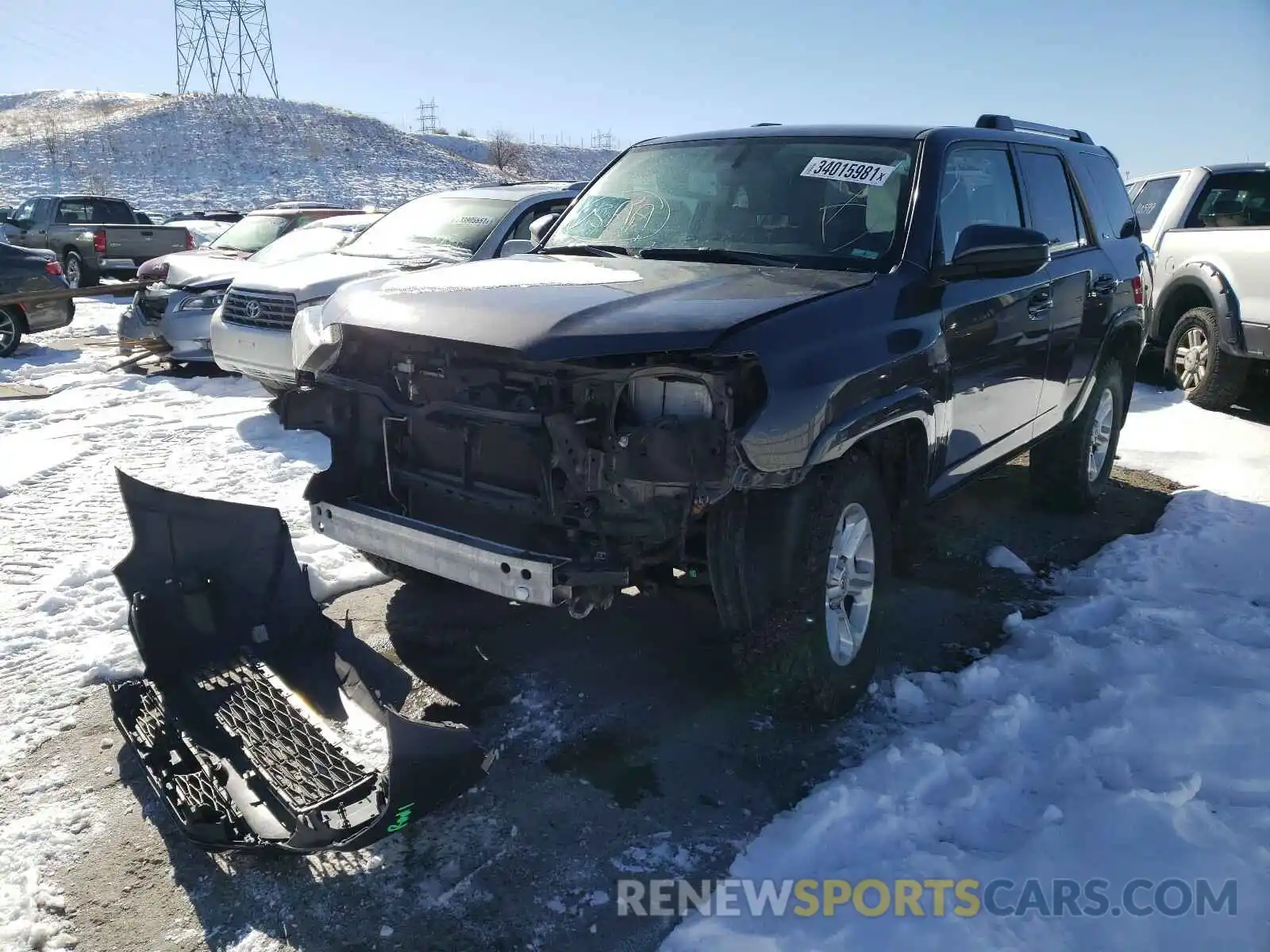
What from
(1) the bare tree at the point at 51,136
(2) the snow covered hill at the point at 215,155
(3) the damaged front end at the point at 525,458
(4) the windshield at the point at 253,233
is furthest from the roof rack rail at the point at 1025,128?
(1) the bare tree at the point at 51,136

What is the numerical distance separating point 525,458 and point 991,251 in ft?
6.39

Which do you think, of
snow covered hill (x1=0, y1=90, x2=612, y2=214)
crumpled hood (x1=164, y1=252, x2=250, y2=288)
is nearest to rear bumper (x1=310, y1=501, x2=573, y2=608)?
crumpled hood (x1=164, y1=252, x2=250, y2=288)

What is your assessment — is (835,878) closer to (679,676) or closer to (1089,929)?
(1089,929)

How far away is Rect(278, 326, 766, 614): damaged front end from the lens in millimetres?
2818

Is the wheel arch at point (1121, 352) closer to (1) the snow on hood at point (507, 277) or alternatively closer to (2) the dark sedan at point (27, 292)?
(1) the snow on hood at point (507, 277)

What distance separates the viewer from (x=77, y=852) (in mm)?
2777

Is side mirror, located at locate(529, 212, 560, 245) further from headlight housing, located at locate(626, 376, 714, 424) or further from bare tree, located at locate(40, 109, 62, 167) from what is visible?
bare tree, located at locate(40, 109, 62, 167)

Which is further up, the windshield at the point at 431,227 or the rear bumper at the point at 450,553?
the windshield at the point at 431,227

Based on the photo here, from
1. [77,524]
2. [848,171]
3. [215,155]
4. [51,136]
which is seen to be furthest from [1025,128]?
[51,136]

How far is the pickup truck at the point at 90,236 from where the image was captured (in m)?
18.2

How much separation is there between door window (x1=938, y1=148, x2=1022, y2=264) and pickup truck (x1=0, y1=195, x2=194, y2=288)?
17.6 m

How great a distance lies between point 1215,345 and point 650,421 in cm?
774

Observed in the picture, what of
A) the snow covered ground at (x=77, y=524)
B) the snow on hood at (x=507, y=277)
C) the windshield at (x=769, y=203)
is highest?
the windshield at (x=769, y=203)

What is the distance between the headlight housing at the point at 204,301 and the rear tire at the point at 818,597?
7634 mm
